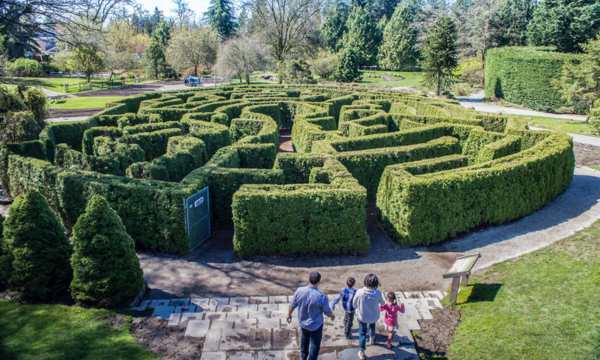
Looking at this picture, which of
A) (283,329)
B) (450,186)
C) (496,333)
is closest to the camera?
(496,333)

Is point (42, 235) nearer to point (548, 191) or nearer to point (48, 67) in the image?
point (548, 191)

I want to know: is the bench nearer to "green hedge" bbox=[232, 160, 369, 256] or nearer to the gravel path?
the gravel path

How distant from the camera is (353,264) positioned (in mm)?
11625

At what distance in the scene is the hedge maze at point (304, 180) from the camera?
1176cm

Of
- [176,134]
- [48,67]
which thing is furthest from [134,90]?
[176,134]

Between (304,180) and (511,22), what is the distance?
54450 millimetres

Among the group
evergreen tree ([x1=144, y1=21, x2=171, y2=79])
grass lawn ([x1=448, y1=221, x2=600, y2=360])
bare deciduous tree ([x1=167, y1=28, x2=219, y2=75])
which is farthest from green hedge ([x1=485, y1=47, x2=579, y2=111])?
evergreen tree ([x1=144, y1=21, x2=171, y2=79])

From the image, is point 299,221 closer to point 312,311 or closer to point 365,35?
point 312,311

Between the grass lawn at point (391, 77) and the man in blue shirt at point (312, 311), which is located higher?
the grass lawn at point (391, 77)

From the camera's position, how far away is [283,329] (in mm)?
8781

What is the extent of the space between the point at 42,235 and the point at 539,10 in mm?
52131

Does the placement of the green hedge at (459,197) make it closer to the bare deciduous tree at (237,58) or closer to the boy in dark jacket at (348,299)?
the boy in dark jacket at (348,299)

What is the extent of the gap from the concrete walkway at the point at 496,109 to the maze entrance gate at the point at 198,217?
22.6 metres

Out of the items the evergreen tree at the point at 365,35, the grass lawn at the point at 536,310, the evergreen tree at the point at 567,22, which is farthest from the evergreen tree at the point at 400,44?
the grass lawn at the point at 536,310
